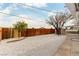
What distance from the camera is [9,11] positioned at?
6.49ft

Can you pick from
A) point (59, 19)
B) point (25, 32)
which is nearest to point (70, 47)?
point (59, 19)

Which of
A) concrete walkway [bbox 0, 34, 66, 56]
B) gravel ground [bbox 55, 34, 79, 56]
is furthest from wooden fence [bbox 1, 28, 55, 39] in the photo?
gravel ground [bbox 55, 34, 79, 56]

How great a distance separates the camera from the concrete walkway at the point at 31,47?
6.39 ft

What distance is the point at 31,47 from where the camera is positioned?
1959 millimetres

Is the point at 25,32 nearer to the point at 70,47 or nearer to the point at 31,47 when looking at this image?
the point at 31,47

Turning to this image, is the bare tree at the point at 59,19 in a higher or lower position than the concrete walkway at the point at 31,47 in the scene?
higher

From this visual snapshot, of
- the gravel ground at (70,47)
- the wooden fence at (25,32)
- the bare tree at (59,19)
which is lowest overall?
the gravel ground at (70,47)

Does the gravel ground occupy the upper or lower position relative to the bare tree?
lower

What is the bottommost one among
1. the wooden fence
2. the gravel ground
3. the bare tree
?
the gravel ground

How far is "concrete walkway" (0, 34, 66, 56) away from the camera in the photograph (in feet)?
6.39

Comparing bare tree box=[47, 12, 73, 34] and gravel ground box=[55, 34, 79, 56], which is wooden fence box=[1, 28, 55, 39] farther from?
gravel ground box=[55, 34, 79, 56]

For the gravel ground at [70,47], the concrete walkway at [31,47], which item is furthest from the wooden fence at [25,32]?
the gravel ground at [70,47]

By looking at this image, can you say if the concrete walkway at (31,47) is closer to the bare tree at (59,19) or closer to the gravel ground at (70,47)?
the gravel ground at (70,47)

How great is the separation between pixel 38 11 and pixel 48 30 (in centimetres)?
25
